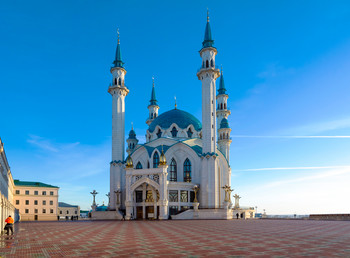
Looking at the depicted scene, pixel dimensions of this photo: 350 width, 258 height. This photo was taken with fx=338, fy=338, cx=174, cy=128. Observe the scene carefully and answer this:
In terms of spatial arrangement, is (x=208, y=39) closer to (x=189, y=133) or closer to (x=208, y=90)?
(x=208, y=90)

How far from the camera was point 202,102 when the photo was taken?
202 ft

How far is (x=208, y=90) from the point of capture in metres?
61.2

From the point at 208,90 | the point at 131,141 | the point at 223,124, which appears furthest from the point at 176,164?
the point at 131,141

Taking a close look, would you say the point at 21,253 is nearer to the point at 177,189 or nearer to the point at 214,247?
the point at 214,247

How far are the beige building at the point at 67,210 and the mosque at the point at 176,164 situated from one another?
130 ft

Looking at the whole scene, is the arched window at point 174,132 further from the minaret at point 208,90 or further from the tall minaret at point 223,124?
the minaret at point 208,90

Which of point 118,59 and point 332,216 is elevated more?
point 118,59

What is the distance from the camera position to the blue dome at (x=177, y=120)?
72562 mm

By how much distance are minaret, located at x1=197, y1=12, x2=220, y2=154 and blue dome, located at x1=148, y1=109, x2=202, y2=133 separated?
12278 mm

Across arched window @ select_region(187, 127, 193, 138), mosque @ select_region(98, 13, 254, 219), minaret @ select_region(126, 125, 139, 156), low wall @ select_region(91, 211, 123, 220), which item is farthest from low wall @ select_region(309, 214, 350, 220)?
minaret @ select_region(126, 125, 139, 156)

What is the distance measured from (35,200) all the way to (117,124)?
94.4ft

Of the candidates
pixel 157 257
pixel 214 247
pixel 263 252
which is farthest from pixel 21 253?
pixel 263 252

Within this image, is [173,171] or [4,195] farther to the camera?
[173,171]

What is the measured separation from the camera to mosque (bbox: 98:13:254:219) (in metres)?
55.1
